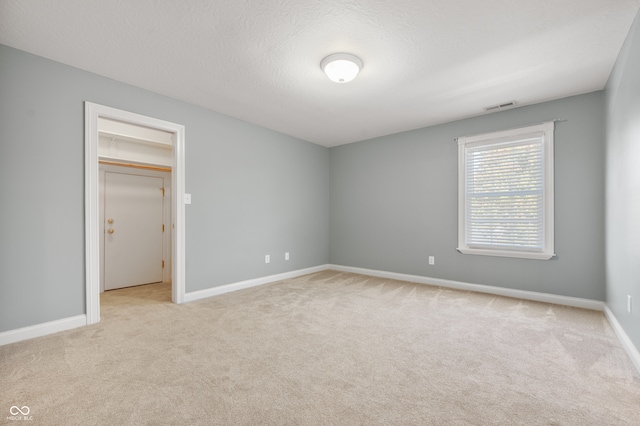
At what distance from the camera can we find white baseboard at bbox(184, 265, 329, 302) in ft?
11.8

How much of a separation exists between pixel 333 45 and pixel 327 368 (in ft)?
8.31

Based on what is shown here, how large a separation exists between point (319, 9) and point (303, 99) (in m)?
1.55

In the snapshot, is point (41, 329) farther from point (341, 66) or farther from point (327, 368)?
point (341, 66)

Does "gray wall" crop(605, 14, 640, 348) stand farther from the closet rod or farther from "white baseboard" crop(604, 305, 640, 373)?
the closet rod

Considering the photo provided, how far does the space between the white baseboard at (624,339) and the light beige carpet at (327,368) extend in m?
0.05

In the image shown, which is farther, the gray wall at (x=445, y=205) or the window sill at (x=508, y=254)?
the window sill at (x=508, y=254)

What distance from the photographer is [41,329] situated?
250cm

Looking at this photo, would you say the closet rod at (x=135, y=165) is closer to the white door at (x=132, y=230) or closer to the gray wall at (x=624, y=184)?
the white door at (x=132, y=230)

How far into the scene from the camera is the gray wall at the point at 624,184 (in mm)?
2042

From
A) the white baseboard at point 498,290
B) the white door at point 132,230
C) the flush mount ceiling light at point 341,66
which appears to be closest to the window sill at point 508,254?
the white baseboard at point 498,290

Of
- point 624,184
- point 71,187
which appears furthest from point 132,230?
point 624,184

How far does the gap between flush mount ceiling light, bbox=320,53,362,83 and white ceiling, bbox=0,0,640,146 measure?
6 cm

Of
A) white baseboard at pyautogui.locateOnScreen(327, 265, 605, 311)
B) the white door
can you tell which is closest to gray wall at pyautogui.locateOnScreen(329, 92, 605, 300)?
white baseboard at pyautogui.locateOnScreen(327, 265, 605, 311)

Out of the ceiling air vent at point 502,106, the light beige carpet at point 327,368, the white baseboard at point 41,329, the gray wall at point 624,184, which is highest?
the ceiling air vent at point 502,106
